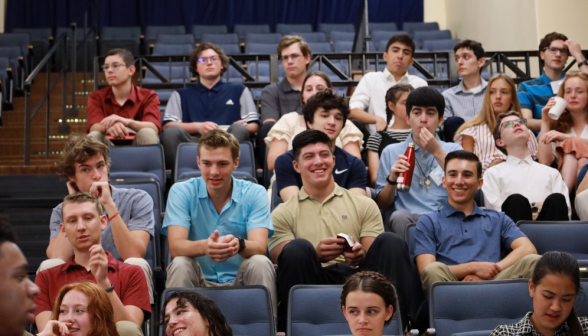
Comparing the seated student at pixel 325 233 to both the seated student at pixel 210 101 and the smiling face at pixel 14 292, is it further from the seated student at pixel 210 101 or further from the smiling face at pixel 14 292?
the smiling face at pixel 14 292

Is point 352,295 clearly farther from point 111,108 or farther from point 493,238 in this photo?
point 111,108

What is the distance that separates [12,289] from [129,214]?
1.92m

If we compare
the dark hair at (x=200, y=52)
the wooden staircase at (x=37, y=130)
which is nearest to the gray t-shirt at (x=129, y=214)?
the dark hair at (x=200, y=52)

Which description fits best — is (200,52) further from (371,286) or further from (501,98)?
(371,286)

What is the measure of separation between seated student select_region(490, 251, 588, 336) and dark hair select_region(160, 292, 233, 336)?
93 centimetres

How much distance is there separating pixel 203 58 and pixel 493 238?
245cm

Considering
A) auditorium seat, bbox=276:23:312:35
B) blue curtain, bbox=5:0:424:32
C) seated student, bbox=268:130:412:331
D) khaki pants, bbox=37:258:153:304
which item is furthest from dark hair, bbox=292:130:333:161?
blue curtain, bbox=5:0:424:32

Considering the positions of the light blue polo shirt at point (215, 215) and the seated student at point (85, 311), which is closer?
Answer: the seated student at point (85, 311)

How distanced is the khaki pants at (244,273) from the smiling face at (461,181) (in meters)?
0.88

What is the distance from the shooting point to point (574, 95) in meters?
4.23

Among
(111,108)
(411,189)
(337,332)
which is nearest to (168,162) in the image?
(111,108)

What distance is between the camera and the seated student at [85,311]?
7.66 feet

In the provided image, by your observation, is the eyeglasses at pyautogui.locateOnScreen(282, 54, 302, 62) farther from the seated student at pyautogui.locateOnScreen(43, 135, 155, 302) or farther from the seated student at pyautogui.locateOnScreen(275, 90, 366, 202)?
the seated student at pyautogui.locateOnScreen(43, 135, 155, 302)

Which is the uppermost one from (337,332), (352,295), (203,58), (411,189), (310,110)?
(203,58)
